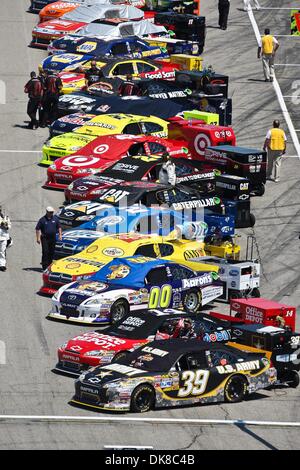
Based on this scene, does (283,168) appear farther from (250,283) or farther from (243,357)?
(243,357)

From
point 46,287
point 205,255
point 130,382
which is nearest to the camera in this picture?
point 130,382

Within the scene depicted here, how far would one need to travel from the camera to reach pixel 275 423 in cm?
2216

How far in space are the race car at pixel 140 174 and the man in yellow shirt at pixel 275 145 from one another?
2447 millimetres

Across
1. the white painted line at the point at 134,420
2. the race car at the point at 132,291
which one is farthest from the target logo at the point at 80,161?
the white painted line at the point at 134,420

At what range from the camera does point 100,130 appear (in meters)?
36.0

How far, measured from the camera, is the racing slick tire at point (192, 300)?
89.5 ft

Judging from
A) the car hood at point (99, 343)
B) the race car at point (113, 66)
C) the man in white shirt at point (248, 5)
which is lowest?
the car hood at point (99, 343)

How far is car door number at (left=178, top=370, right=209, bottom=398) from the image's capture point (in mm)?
22656

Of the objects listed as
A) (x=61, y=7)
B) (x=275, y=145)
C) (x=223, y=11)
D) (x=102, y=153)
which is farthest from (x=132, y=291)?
(x=223, y=11)

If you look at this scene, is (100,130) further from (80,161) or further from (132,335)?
(132,335)

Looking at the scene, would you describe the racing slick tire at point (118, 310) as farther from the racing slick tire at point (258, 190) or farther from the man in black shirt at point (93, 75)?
the man in black shirt at point (93, 75)

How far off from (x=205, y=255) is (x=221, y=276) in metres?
1.50

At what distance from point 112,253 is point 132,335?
4208 millimetres
